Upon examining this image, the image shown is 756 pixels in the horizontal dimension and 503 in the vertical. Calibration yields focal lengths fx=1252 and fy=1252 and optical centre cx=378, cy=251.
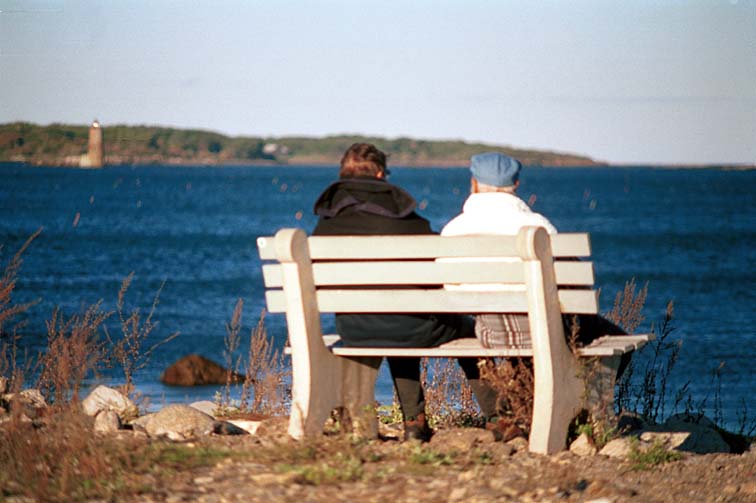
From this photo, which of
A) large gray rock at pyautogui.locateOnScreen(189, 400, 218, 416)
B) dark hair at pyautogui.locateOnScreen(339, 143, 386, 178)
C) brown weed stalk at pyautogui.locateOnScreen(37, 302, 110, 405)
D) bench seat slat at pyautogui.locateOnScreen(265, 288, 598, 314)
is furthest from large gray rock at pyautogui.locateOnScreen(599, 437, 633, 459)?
large gray rock at pyautogui.locateOnScreen(189, 400, 218, 416)

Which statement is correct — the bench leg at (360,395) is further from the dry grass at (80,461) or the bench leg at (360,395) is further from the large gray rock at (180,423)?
the dry grass at (80,461)

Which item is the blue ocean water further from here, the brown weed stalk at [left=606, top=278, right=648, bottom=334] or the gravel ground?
the gravel ground

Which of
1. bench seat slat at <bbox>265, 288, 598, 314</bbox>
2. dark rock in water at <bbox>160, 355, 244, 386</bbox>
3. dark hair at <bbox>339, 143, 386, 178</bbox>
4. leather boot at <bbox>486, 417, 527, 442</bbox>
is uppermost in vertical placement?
dark hair at <bbox>339, 143, 386, 178</bbox>

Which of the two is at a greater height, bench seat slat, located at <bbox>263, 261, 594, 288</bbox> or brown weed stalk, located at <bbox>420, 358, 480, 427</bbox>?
bench seat slat, located at <bbox>263, 261, 594, 288</bbox>

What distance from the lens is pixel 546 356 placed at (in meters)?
5.66

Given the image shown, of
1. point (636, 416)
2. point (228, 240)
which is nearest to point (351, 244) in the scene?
point (636, 416)

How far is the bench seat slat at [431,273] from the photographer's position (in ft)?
18.5

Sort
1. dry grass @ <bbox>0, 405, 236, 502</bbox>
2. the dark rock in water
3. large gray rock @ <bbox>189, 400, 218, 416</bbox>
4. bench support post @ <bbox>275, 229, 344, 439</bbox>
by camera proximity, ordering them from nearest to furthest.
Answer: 1. dry grass @ <bbox>0, 405, 236, 502</bbox>
2. bench support post @ <bbox>275, 229, 344, 439</bbox>
3. large gray rock @ <bbox>189, 400, 218, 416</bbox>
4. the dark rock in water

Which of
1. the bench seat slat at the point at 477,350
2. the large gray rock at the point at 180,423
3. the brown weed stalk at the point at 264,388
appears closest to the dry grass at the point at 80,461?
the large gray rock at the point at 180,423

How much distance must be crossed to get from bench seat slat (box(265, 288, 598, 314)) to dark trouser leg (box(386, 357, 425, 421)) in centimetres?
54

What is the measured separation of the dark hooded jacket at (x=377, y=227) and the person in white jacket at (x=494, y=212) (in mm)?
195

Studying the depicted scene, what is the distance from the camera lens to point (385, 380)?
1897 cm

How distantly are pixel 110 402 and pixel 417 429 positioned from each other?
2.38 meters

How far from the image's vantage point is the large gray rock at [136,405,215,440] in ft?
21.0
